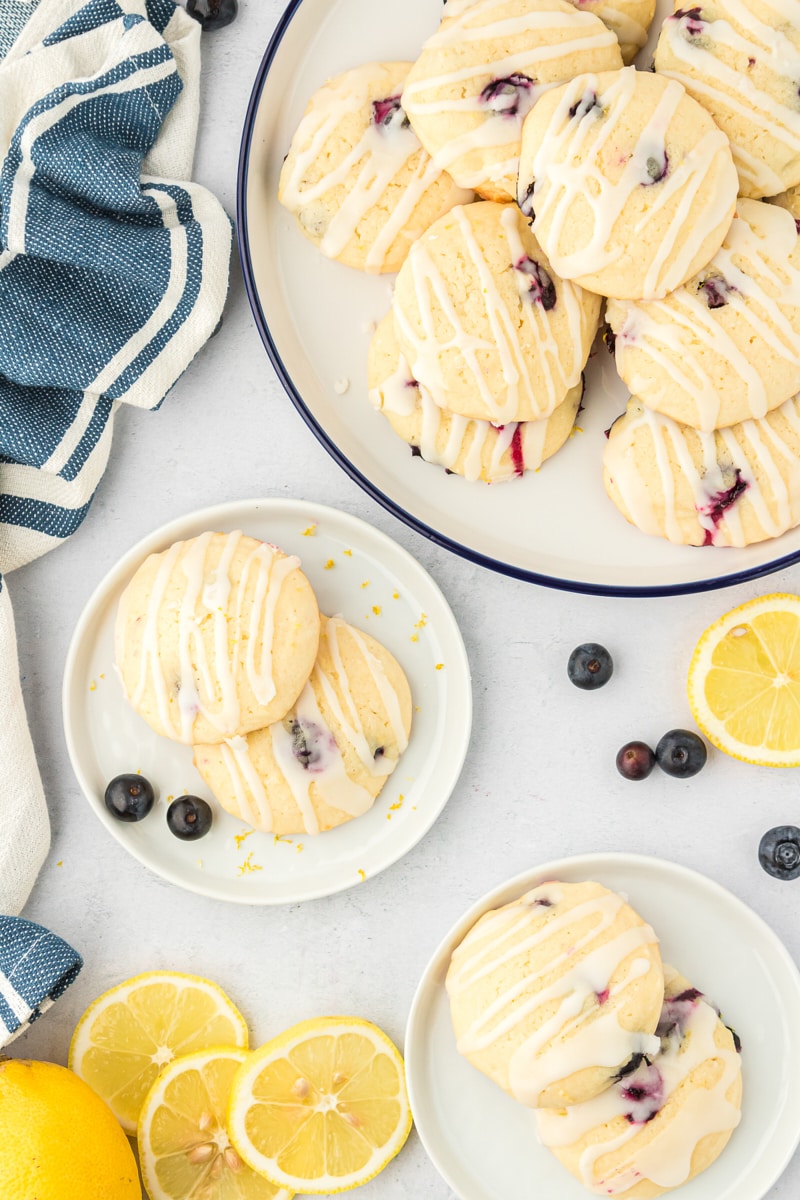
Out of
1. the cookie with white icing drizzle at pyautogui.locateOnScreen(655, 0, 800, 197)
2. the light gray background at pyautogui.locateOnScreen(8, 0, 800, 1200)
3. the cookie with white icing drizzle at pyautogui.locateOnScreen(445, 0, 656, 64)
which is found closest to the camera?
the cookie with white icing drizzle at pyautogui.locateOnScreen(655, 0, 800, 197)

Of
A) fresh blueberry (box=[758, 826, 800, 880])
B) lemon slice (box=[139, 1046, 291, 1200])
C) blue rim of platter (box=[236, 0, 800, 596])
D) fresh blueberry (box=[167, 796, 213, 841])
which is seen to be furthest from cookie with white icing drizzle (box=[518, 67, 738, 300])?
lemon slice (box=[139, 1046, 291, 1200])

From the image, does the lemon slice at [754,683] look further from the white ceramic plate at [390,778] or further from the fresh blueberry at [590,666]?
the white ceramic plate at [390,778]

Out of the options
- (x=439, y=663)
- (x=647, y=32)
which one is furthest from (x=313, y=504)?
(x=647, y=32)

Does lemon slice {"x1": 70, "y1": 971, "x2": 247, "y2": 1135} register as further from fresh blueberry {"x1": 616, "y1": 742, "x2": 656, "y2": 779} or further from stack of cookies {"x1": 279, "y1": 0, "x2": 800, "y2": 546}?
stack of cookies {"x1": 279, "y1": 0, "x2": 800, "y2": 546}

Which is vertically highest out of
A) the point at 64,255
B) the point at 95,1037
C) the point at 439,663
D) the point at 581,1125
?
the point at 64,255

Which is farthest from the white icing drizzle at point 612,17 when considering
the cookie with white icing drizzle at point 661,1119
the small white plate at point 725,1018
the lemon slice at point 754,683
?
the cookie with white icing drizzle at point 661,1119

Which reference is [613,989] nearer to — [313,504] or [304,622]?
[304,622]

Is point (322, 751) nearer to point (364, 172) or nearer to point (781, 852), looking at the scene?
point (781, 852)

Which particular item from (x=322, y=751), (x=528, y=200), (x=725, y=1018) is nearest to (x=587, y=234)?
(x=528, y=200)
